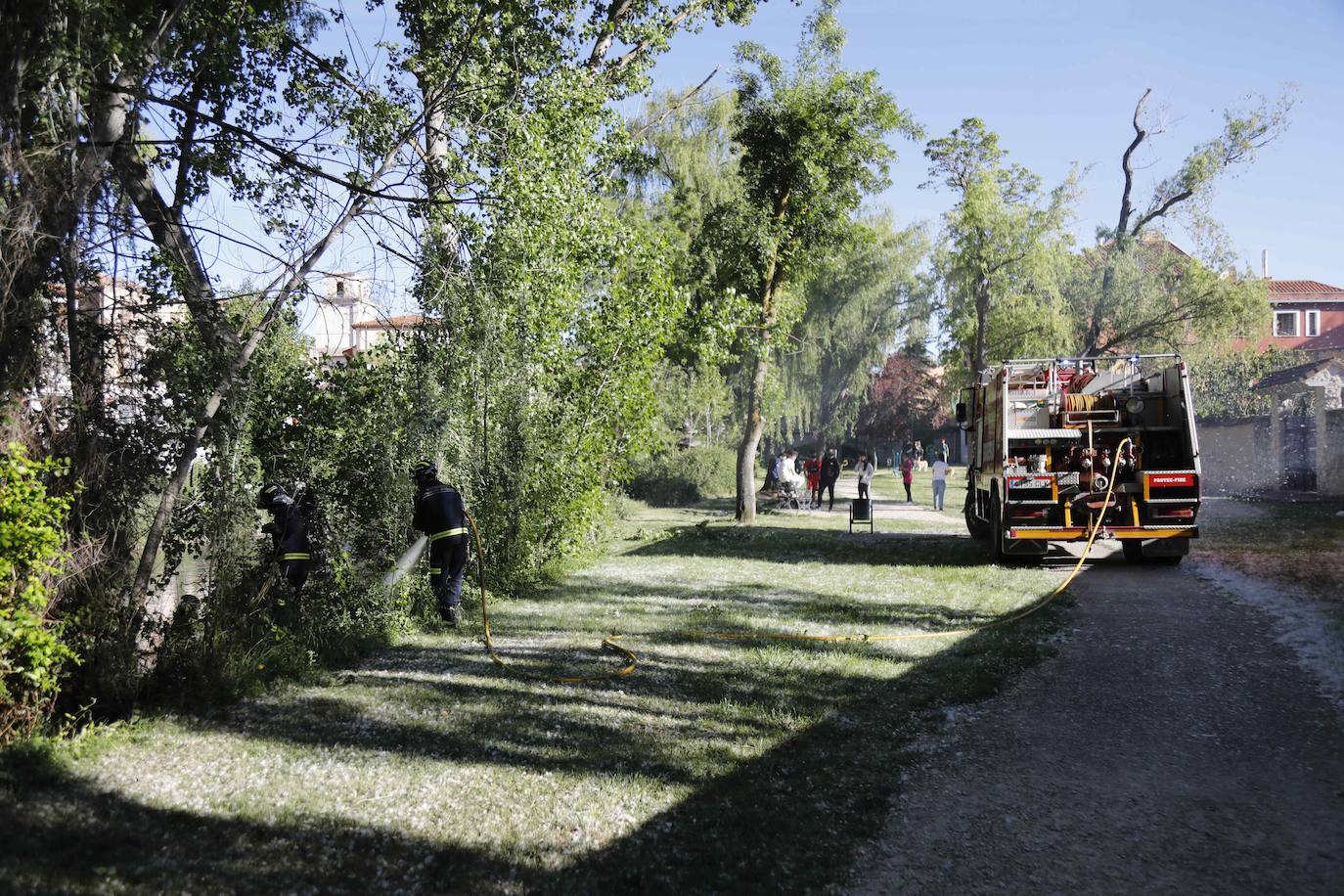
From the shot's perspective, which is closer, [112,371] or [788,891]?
[788,891]

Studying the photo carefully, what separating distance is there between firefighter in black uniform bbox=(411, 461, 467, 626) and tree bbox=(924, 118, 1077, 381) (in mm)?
25458

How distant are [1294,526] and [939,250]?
19.2 m

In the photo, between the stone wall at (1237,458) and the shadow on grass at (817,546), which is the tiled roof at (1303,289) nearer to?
the stone wall at (1237,458)

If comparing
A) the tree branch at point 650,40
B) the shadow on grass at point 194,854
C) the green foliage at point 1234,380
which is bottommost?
the shadow on grass at point 194,854

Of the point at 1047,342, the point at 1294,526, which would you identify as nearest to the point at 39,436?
the point at 1294,526

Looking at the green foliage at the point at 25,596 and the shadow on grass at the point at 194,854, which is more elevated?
the green foliage at the point at 25,596

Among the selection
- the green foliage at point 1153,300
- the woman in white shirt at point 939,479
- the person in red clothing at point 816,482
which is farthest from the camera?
the green foliage at point 1153,300

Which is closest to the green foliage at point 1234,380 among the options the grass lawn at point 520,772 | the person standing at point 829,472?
the person standing at point 829,472

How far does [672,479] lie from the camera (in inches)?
1277

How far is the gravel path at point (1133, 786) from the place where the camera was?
13.5 ft

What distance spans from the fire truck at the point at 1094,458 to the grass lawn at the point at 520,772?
4.20 m

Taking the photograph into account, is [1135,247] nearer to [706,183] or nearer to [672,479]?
[706,183]

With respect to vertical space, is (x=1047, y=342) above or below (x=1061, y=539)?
above

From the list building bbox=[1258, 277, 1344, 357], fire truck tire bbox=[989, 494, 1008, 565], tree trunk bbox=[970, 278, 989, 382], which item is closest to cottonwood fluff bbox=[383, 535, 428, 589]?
fire truck tire bbox=[989, 494, 1008, 565]
